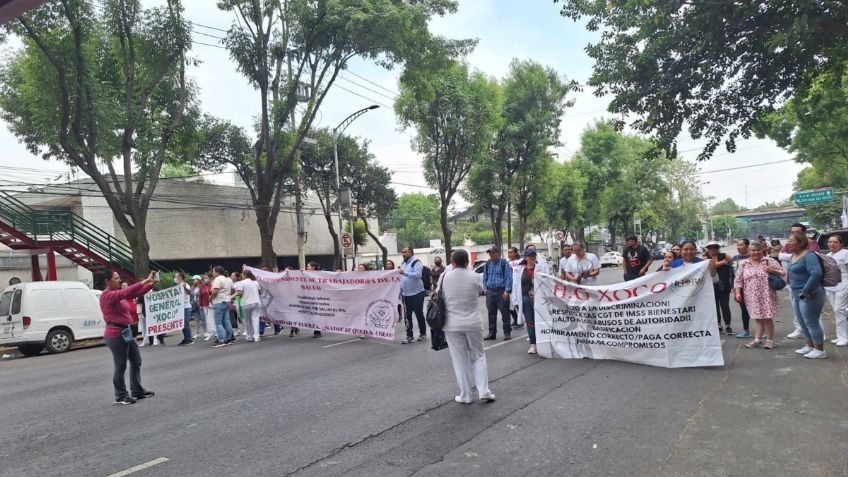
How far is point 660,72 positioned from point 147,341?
42.5 feet

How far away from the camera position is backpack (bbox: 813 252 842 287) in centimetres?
712

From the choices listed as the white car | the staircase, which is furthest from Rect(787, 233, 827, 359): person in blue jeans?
the white car

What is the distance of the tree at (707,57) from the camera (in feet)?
29.6

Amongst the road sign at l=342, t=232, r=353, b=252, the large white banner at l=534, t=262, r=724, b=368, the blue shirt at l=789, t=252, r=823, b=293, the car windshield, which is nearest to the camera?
the blue shirt at l=789, t=252, r=823, b=293

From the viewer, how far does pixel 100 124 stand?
55.2 ft

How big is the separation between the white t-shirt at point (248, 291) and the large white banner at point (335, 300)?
2.79 ft

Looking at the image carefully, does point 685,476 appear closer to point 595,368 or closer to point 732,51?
point 595,368

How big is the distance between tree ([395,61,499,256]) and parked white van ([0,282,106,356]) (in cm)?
1730

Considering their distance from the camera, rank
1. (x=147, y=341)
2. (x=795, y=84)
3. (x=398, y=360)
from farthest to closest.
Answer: (x=147, y=341) < (x=795, y=84) < (x=398, y=360)

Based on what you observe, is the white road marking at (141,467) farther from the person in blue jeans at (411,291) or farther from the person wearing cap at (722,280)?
the person wearing cap at (722,280)

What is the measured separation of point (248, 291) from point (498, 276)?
18.6ft

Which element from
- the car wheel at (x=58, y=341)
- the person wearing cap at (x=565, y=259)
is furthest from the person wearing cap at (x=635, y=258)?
the car wheel at (x=58, y=341)

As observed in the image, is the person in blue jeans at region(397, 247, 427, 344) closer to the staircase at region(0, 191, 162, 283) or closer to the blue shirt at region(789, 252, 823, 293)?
the blue shirt at region(789, 252, 823, 293)

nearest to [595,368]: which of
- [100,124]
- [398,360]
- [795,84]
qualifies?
[398,360]
